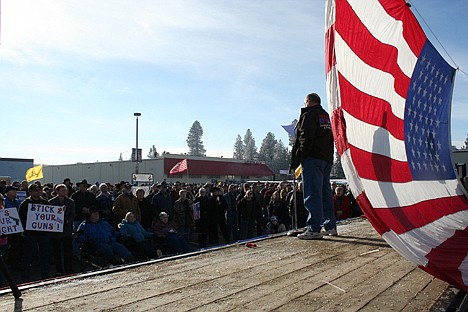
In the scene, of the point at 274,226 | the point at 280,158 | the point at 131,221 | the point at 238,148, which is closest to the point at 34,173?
the point at 274,226

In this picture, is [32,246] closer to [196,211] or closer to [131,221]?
[131,221]

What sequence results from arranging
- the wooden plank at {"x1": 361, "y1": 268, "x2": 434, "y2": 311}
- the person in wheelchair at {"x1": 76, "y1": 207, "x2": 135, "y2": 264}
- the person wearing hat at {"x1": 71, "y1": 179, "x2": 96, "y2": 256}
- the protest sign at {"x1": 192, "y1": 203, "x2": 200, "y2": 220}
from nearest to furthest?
the wooden plank at {"x1": 361, "y1": 268, "x2": 434, "y2": 311} < the person in wheelchair at {"x1": 76, "y1": 207, "x2": 135, "y2": 264} < the person wearing hat at {"x1": 71, "y1": 179, "x2": 96, "y2": 256} < the protest sign at {"x1": 192, "y1": 203, "x2": 200, "y2": 220}

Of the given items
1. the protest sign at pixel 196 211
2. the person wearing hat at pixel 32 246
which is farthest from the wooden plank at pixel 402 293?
the protest sign at pixel 196 211

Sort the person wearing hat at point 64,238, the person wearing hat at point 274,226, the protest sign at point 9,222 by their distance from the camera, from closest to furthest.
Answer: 1. the protest sign at point 9,222
2. the person wearing hat at point 64,238
3. the person wearing hat at point 274,226

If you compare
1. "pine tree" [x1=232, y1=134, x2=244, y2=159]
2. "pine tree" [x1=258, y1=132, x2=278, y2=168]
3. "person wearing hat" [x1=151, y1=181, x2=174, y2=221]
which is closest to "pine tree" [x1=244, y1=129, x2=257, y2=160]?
"pine tree" [x1=232, y1=134, x2=244, y2=159]

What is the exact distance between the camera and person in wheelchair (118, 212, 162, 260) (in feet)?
31.2

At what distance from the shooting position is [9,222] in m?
7.86

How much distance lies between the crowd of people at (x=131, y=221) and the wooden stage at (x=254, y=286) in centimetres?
466

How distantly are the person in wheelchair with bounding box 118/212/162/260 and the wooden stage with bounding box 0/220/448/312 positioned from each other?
225 inches

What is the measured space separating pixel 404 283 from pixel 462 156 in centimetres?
2278

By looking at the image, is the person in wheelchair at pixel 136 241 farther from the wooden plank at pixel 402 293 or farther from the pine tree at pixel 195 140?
the pine tree at pixel 195 140

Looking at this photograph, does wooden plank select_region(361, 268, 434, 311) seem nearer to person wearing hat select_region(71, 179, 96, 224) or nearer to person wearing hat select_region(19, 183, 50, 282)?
person wearing hat select_region(19, 183, 50, 282)

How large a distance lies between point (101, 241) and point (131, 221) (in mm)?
1195

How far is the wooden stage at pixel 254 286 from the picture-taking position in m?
2.54
